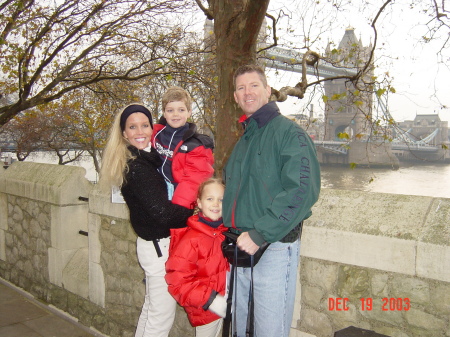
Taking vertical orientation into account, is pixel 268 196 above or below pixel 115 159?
below

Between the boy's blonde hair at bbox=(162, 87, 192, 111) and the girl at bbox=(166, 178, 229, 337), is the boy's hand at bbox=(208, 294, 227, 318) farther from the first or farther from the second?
the boy's blonde hair at bbox=(162, 87, 192, 111)

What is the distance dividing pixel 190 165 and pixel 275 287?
80 centimetres

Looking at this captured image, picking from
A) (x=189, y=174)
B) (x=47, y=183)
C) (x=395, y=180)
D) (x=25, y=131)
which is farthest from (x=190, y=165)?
(x=395, y=180)

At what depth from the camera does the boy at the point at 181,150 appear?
2229mm

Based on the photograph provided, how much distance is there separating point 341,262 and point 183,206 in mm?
944

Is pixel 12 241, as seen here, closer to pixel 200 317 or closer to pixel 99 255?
pixel 99 255

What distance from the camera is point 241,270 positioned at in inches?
80.0

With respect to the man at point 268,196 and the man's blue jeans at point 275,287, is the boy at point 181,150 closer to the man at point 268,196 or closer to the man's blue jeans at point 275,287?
the man at point 268,196

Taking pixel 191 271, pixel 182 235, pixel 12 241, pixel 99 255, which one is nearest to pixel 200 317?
pixel 191 271

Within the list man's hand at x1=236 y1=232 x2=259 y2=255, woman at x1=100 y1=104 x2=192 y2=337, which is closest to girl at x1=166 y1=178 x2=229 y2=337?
woman at x1=100 y1=104 x2=192 y2=337

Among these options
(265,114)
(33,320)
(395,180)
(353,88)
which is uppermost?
(353,88)

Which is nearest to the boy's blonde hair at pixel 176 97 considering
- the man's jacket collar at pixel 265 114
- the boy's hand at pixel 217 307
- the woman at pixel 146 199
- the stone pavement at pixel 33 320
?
the woman at pixel 146 199

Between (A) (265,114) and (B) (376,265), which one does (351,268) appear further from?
(A) (265,114)

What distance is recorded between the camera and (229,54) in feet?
11.3
